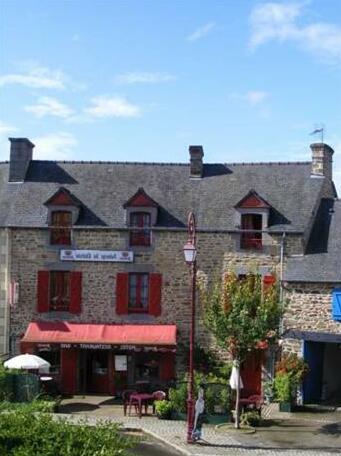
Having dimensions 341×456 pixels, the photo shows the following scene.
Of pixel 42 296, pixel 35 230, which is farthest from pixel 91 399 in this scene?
pixel 35 230

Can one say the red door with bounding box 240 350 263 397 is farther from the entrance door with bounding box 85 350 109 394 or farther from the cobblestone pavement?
the entrance door with bounding box 85 350 109 394

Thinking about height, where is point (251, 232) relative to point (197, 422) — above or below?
above

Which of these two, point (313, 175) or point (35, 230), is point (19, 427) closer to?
point (35, 230)

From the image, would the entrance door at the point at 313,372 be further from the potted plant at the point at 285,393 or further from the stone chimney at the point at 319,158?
the stone chimney at the point at 319,158

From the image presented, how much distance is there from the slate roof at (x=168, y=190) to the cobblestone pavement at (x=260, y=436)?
6.74 m

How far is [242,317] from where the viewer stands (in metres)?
19.1

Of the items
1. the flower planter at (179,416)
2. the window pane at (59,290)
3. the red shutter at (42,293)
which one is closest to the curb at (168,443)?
the flower planter at (179,416)

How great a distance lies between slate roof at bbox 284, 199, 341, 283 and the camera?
926 inches

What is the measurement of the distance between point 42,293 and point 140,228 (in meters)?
4.00

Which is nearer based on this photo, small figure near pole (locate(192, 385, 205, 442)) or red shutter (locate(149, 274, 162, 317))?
small figure near pole (locate(192, 385, 205, 442))

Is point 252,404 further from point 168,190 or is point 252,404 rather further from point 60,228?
point 60,228

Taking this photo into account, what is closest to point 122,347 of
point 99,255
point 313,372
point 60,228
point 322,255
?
point 99,255

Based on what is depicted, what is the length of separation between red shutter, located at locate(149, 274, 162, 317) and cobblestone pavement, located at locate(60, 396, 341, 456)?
418cm

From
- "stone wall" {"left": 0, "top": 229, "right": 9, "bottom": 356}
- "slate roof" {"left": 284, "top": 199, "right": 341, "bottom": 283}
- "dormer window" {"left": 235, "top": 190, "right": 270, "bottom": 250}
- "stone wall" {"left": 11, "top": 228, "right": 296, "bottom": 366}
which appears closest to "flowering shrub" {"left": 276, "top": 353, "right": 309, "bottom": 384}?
"slate roof" {"left": 284, "top": 199, "right": 341, "bottom": 283}
